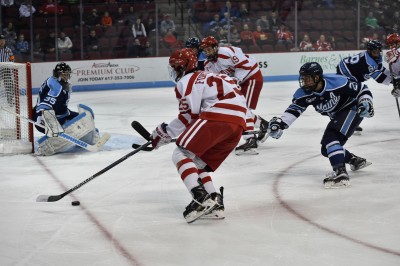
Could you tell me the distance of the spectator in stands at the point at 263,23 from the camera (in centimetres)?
1327

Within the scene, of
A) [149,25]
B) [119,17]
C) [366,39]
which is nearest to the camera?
[119,17]

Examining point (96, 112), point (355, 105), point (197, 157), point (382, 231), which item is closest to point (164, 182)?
point (197, 157)

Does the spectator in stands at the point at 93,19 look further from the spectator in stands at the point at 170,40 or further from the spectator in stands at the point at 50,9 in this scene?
the spectator in stands at the point at 170,40

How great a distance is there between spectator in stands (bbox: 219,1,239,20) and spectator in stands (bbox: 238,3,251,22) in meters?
0.08

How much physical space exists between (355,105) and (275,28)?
8318 millimetres

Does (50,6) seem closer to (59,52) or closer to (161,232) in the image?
(59,52)

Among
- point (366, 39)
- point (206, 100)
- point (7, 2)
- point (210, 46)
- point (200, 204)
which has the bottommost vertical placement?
point (200, 204)

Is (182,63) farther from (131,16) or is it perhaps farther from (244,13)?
(244,13)

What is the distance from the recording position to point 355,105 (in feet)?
16.8

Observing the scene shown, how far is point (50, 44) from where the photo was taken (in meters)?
11.9

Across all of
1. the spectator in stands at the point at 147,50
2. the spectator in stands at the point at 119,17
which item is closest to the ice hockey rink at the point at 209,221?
the spectator in stands at the point at 147,50

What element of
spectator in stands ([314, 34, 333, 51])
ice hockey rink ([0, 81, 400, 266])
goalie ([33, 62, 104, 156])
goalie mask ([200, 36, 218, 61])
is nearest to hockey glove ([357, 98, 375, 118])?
ice hockey rink ([0, 81, 400, 266])

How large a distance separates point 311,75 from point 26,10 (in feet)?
25.9

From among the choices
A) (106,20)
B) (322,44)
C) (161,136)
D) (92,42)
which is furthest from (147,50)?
(161,136)
